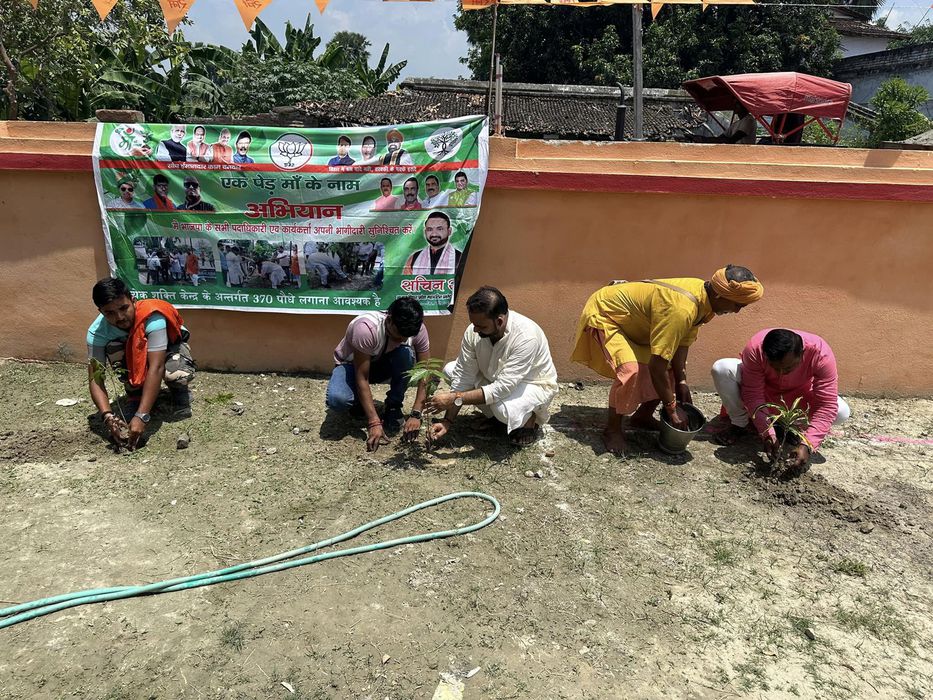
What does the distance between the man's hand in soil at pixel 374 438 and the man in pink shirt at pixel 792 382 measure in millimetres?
2295

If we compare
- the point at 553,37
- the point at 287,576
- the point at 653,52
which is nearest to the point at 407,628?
the point at 287,576

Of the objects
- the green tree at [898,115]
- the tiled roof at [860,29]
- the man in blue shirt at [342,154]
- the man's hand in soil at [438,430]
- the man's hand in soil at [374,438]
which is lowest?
the man's hand in soil at [374,438]

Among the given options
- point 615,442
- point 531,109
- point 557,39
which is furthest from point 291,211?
point 557,39

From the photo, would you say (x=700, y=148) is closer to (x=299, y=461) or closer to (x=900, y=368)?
(x=900, y=368)

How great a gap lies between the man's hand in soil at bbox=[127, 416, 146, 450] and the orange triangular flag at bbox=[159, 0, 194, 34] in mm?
2822

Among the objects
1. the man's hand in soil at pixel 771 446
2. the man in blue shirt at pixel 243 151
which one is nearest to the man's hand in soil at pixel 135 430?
the man in blue shirt at pixel 243 151

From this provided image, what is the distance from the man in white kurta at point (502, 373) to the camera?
3.34 metres

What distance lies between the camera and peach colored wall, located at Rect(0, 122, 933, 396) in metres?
4.31

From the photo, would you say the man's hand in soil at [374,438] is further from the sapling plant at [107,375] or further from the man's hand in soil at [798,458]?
the man's hand in soil at [798,458]

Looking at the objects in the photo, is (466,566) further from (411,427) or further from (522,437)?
(522,437)

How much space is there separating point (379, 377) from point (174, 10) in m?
3.10

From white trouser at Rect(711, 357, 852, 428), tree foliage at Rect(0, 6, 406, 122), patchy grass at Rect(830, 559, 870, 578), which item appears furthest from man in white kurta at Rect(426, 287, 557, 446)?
tree foliage at Rect(0, 6, 406, 122)

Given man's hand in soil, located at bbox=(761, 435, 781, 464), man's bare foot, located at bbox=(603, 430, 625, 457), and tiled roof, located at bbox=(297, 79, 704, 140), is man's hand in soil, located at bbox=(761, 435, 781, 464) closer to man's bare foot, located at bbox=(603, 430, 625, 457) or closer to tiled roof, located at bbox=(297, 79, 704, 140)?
man's bare foot, located at bbox=(603, 430, 625, 457)

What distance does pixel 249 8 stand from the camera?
4344 mm
